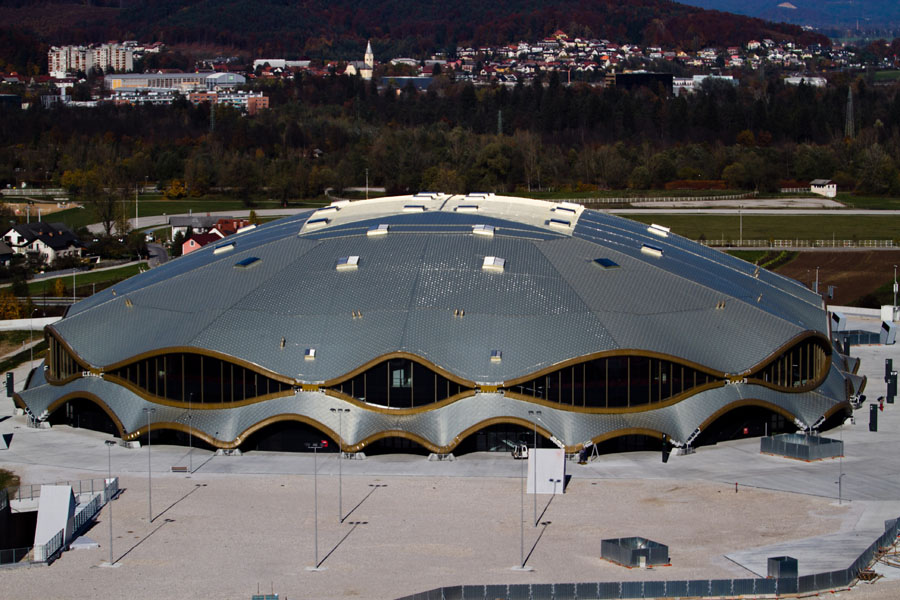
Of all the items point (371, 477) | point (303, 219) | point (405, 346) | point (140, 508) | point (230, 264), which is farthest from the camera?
point (303, 219)

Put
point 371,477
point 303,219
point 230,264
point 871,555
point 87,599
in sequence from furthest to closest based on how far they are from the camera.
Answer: point 303,219 < point 230,264 < point 371,477 < point 871,555 < point 87,599

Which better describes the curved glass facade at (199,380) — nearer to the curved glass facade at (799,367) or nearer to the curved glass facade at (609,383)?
the curved glass facade at (609,383)

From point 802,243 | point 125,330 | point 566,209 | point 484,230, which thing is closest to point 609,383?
point 484,230

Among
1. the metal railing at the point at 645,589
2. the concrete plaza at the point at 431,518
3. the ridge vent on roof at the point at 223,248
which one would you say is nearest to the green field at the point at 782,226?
the ridge vent on roof at the point at 223,248

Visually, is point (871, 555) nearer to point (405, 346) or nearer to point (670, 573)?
point (670, 573)

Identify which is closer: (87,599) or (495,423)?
(87,599)

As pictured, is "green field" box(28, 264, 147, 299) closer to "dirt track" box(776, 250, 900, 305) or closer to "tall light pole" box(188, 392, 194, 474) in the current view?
"tall light pole" box(188, 392, 194, 474)

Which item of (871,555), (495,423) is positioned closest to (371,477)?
(495,423)

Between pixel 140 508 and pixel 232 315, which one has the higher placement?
pixel 232 315

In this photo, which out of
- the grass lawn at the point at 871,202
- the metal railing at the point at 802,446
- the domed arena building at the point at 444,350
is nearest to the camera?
the metal railing at the point at 802,446
